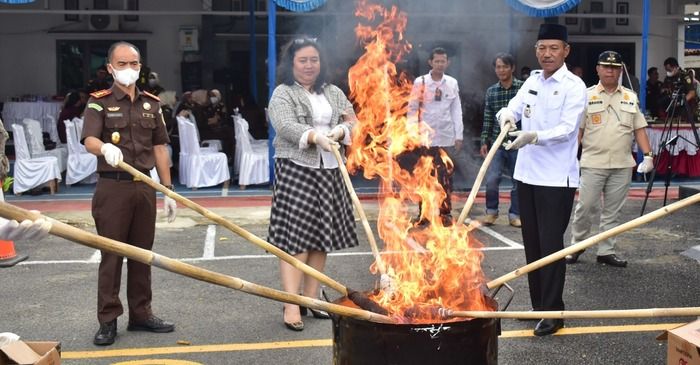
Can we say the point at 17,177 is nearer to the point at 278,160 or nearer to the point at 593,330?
the point at 278,160

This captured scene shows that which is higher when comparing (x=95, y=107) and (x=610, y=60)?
(x=610, y=60)

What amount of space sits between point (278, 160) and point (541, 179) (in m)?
1.81

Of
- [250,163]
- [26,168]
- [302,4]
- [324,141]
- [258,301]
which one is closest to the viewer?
[324,141]

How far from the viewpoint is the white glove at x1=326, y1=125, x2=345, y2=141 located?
5.12 meters

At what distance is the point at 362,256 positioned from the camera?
777cm

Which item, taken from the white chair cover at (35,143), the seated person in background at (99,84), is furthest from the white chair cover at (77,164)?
the seated person in background at (99,84)

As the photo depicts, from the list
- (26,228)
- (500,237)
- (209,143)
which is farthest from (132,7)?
(26,228)

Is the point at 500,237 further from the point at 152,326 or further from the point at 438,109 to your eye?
the point at 152,326

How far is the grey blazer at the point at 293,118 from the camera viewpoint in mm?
5258

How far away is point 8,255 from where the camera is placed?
751 cm

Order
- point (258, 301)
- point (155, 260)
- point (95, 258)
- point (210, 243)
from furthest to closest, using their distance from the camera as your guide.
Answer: point (210, 243) → point (95, 258) → point (258, 301) → point (155, 260)

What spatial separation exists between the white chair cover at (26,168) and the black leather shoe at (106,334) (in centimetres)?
665

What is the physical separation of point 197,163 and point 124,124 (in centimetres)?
664

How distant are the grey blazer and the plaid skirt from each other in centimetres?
8
